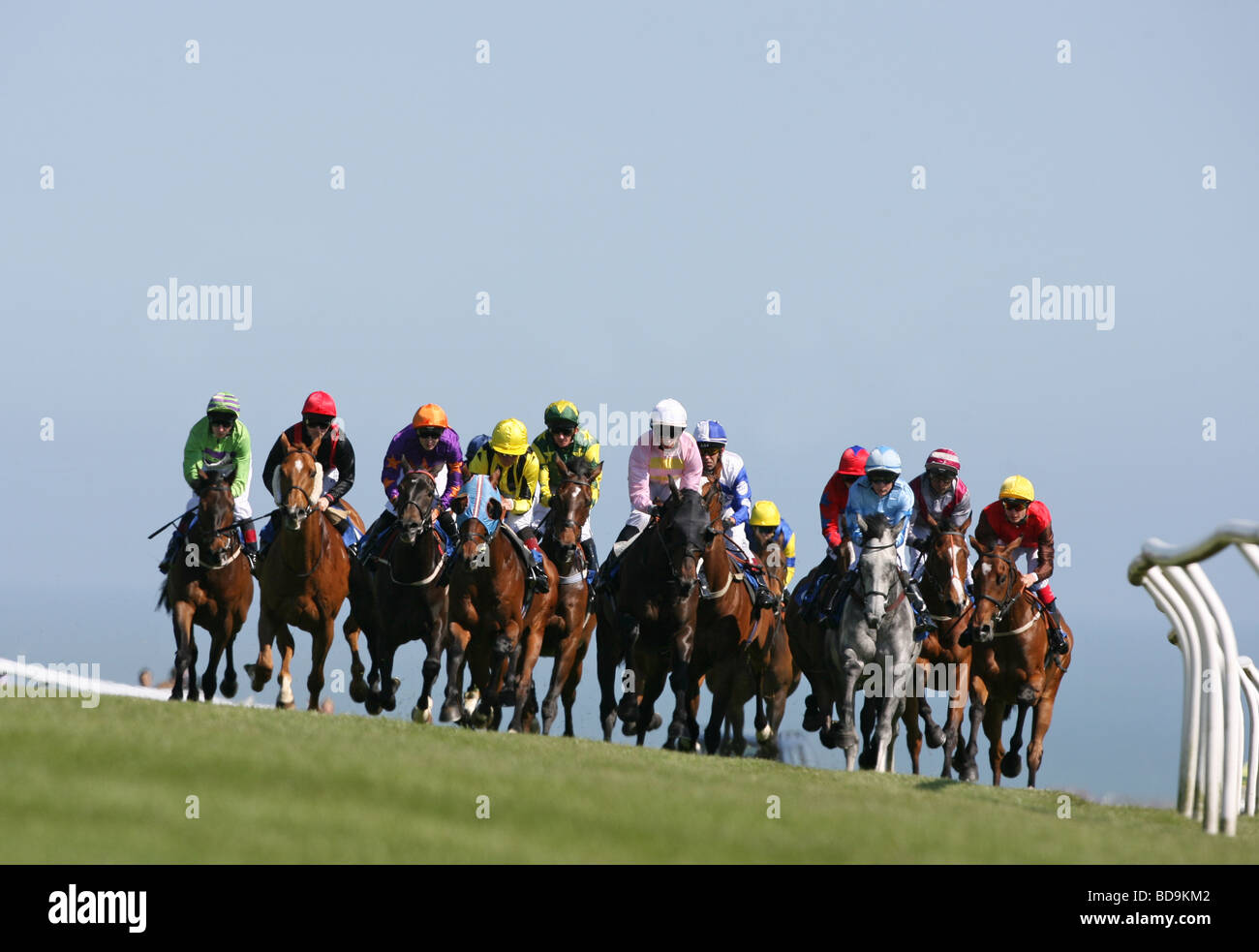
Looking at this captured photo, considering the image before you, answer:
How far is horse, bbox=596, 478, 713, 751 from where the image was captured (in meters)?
15.7

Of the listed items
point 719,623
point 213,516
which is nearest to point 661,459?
point 719,623

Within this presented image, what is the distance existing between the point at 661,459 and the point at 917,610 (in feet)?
8.28

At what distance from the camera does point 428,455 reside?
1605cm

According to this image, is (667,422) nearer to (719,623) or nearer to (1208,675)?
(719,623)

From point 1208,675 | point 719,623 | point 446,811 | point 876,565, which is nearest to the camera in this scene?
point 446,811

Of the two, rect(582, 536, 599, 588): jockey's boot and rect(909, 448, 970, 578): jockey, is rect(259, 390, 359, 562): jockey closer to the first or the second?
rect(582, 536, 599, 588): jockey's boot

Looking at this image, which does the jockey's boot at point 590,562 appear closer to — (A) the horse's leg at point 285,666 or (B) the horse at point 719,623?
(B) the horse at point 719,623

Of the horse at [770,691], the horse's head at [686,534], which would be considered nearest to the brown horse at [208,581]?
the horse's head at [686,534]

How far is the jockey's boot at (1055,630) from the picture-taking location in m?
18.0

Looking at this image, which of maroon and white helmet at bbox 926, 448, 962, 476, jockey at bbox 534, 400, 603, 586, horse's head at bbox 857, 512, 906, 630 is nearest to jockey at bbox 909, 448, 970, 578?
maroon and white helmet at bbox 926, 448, 962, 476

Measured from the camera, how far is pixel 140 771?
10.4 metres
